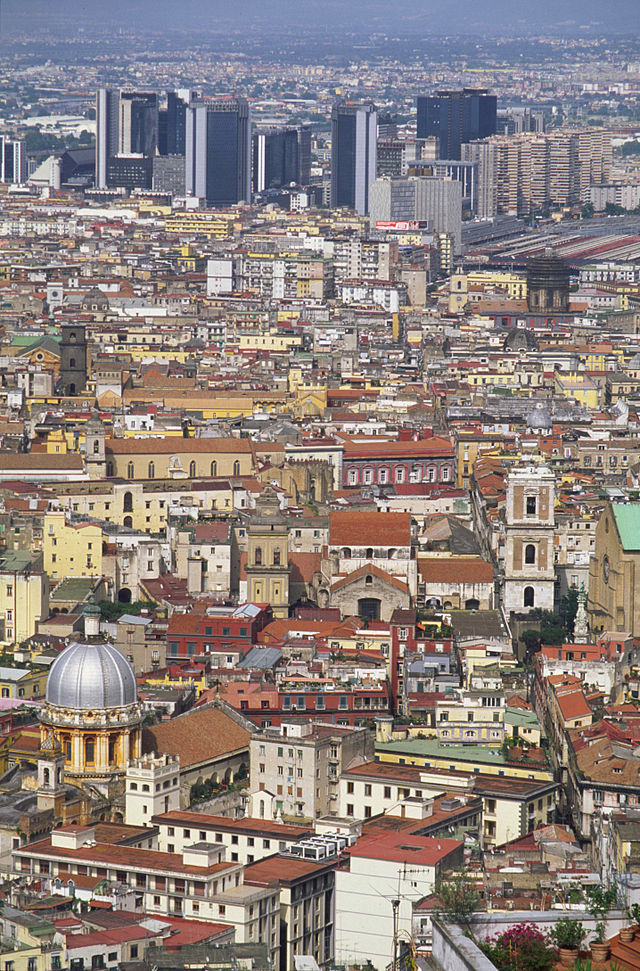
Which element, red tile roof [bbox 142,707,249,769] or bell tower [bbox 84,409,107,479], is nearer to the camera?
red tile roof [bbox 142,707,249,769]

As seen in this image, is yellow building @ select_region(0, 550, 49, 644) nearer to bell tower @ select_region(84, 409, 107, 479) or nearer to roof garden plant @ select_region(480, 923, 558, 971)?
bell tower @ select_region(84, 409, 107, 479)

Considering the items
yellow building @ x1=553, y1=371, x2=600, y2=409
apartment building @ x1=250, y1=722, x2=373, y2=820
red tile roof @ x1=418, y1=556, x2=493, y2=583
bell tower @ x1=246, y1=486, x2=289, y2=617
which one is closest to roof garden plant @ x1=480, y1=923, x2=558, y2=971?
apartment building @ x1=250, y1=722, x2=373, y2=820

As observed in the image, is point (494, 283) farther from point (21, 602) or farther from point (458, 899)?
point (458, 899)

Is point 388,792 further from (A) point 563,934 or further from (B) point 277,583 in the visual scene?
(A) point 563,934

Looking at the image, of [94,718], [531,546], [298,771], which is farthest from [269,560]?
[94,718]

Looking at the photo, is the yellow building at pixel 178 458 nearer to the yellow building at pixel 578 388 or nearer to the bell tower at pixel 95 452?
the bell tower at pixel 95 452

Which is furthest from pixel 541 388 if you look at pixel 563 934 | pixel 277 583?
pixel 563 934
